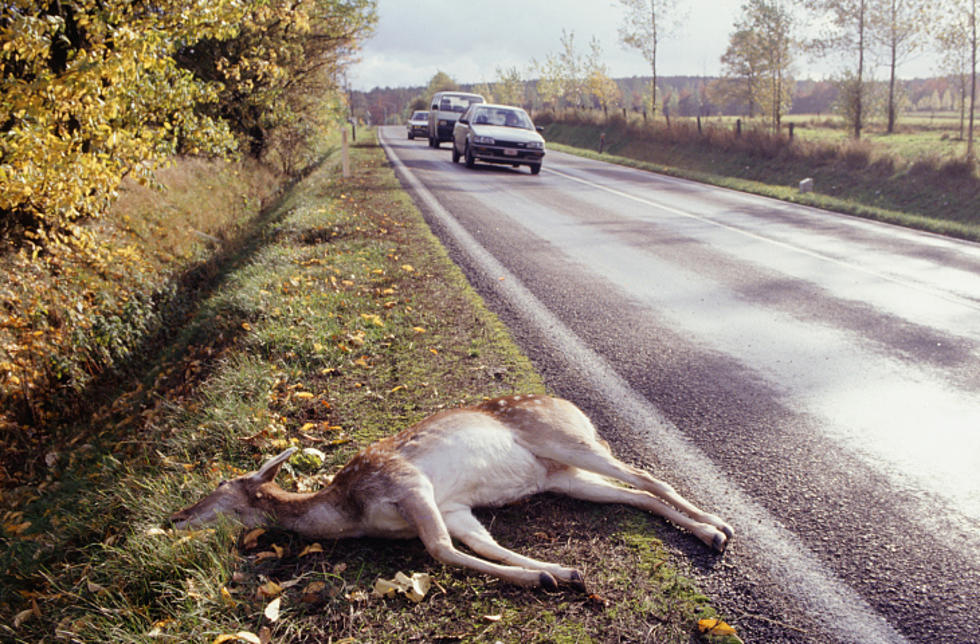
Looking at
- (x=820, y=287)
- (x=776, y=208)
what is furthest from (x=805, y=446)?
(x=776, y=208)

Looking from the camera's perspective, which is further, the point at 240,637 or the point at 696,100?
the point at 696,100

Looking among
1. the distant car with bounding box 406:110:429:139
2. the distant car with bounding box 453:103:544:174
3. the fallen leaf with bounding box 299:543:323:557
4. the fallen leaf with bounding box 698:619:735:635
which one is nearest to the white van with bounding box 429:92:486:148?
the distant car with bounding box 453:103:544:174

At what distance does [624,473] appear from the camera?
3205 millimetres

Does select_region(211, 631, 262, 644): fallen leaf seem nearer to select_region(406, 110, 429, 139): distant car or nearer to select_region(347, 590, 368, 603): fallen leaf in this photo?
select_region(347, 590, 368, 603): fallen leaf

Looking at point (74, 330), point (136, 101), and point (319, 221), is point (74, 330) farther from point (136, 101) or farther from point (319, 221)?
point (319, 221)

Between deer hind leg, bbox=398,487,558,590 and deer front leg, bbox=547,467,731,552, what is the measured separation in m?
0.70

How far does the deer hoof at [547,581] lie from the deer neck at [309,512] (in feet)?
2.91

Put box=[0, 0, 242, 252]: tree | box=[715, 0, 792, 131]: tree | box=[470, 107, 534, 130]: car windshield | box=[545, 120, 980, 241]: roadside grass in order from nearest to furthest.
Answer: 1. box=[0, 0, 242, 252]: tree
2. box=[545, 120, 980, 241]: roadside grass
3. box=[470, 107, 534, 130]: car windshield
4. box=[715, 0, 792, 131]: tree

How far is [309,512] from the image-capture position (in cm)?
307

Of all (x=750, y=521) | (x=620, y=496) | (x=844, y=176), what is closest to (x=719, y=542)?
(x=750, y=521)

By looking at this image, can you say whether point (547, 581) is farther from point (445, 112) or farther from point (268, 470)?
point (445, 112)

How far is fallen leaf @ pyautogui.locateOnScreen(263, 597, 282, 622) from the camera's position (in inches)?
99.6

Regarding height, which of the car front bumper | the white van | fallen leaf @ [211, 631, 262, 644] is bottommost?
fallen leaf @ [211, 631, 262, 644]

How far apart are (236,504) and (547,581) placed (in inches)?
60.9
